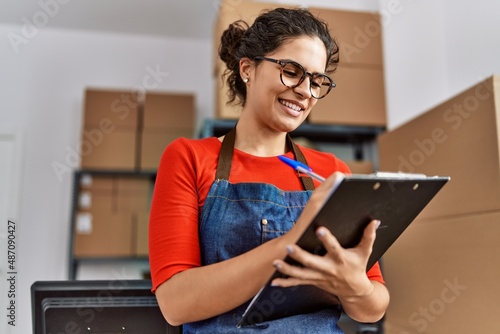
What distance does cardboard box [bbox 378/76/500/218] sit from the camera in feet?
3.87

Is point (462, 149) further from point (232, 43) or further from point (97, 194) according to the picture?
point (97, 194)

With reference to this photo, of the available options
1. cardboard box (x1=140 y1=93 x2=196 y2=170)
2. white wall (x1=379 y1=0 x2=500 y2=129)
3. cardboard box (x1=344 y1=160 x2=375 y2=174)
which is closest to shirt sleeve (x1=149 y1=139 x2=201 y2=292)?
white wall (x1=379 y1=0 x2=500 y2=129)

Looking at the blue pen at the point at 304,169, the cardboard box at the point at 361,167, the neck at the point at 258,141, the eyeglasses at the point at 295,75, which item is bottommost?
the blue pen at the point at 304,169

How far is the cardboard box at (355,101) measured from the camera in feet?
7.50

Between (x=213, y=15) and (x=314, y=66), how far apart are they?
262 centimetres

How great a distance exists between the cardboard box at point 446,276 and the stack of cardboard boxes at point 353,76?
0.81m

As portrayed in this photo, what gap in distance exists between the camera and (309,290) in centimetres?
81

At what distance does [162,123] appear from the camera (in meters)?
3.14

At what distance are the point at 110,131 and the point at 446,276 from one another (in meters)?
2.29

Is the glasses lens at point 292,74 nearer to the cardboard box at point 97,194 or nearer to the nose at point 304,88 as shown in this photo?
the nose at point 304,88

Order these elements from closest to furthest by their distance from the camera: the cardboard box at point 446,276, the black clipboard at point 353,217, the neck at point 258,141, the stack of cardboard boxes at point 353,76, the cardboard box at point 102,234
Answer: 1. the black clipboard at point 353,217
2. the neck at point 258,141
3. the cardboard box at point 446,276
4. the stack of cardboard boxes at point 353,76
5. the cardboard box at point 102,234

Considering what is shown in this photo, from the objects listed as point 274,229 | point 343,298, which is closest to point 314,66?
point 274,229

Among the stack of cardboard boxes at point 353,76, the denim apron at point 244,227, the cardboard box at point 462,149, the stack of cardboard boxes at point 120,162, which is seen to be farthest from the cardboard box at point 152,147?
the denim apron at point 244,227

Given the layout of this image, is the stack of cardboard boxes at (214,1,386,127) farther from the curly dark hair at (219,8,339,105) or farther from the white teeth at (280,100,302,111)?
the white teeth at (280,100,302,111)
